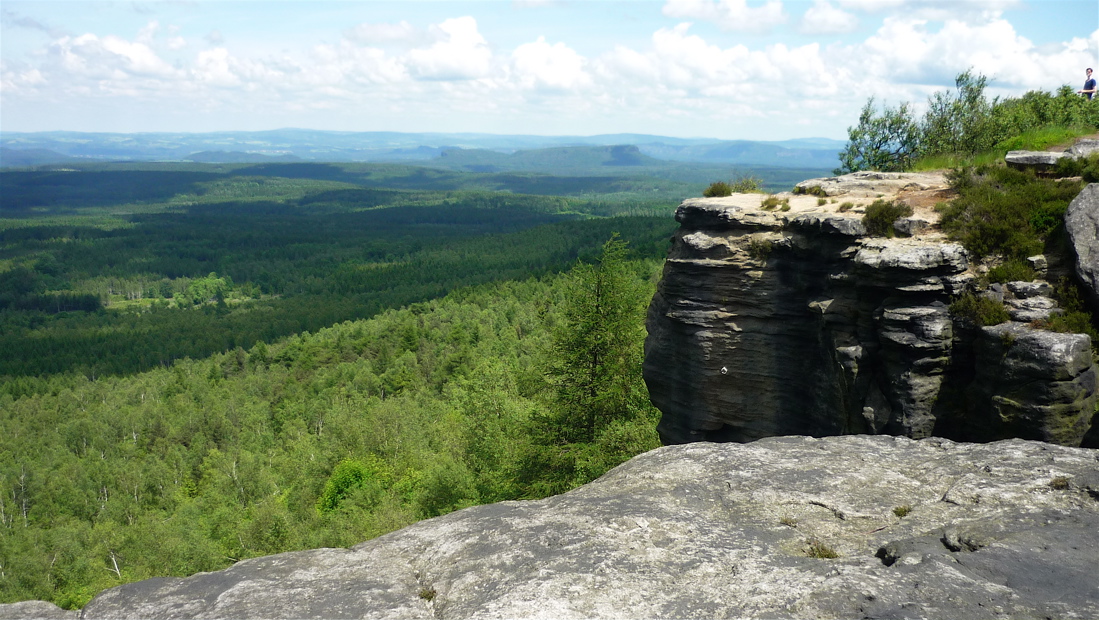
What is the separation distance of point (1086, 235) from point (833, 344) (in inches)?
243

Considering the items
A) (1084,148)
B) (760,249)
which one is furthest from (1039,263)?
(760,249)

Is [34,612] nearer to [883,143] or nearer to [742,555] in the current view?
[742,555]

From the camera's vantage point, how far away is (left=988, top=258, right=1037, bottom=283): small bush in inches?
656

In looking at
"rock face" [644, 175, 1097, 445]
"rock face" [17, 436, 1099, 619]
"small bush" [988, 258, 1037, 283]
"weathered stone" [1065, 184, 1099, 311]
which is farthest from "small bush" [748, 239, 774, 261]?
"rock face" [17, 436, 1099, 619]

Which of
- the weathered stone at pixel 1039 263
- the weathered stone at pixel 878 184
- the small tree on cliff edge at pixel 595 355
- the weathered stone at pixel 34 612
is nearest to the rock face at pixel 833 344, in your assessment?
the weathered stone at pixel 1039 263

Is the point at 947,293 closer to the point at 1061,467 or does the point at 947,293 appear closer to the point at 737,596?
the point at 1061,467

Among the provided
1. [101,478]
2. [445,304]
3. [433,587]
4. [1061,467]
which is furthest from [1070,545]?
[445,304]

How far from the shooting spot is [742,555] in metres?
9.37

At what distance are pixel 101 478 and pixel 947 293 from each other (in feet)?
333

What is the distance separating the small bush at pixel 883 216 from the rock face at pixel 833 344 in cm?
40

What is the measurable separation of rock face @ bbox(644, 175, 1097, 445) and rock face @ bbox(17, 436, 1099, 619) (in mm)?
3814

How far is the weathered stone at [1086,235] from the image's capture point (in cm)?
1581

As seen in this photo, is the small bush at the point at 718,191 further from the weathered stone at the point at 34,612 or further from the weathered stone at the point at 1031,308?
the weathered stone at the point at 34,612

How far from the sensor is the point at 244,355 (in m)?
128
